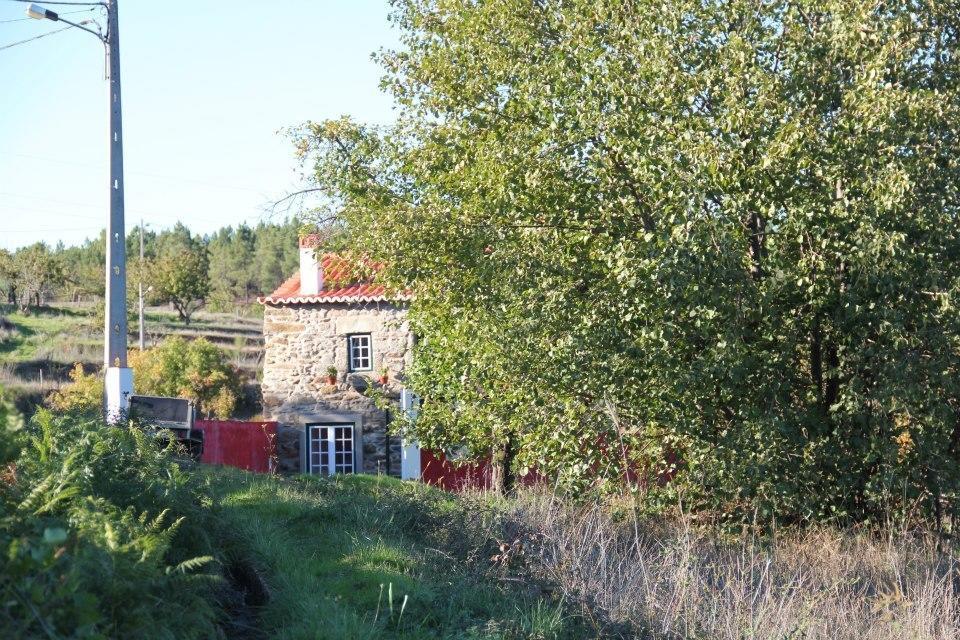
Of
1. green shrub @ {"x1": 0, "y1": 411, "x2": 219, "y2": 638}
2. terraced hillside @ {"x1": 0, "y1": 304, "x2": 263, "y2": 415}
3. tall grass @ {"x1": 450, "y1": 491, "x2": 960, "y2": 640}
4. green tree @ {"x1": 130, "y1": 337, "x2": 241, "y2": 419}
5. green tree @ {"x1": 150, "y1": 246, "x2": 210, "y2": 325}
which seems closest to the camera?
green shrub @ {"x1": 0, "y1": 411, "x2": 219, "y2": 638}

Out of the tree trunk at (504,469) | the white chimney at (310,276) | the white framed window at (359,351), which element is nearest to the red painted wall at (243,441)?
the white framed window at (359,351)

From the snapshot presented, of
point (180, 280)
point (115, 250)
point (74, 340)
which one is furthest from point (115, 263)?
point (180, 280)

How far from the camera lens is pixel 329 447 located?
77.7ft

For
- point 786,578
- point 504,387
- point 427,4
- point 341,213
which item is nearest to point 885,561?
point 786,578

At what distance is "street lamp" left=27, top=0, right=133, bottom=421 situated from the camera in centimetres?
1329

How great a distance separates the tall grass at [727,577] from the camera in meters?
7.02

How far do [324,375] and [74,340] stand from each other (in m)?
24.7

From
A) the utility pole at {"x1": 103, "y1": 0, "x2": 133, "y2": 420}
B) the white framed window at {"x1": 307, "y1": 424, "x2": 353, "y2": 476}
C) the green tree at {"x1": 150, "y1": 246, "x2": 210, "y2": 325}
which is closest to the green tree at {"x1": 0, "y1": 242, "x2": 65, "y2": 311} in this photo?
the green tree at {"x1": 150, "y1": 246, "x2": 210, "y2": 325}

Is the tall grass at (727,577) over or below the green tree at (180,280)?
below

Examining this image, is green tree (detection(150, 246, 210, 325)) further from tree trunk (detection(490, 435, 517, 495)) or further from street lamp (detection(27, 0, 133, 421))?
tree trunk (detection(490, 435, 517, 495))

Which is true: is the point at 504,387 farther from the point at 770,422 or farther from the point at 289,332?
the point at 289,332

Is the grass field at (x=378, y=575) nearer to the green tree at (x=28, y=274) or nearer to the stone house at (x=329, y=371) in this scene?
the stone house at (x=329, y=371)

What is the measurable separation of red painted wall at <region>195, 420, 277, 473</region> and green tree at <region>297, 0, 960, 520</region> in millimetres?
12611

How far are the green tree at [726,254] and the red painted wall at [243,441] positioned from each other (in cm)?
1261
